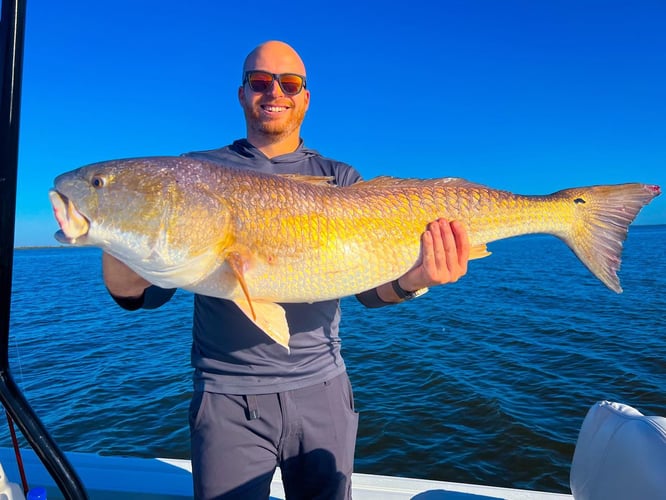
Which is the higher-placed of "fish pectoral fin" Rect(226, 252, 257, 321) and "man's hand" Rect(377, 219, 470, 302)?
"man's hand" Rect(377, 219, 470, 302)

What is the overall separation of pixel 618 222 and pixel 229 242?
2748 millimetres

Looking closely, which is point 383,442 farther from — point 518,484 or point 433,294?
point 433,294

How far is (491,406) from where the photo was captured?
9.41 meters

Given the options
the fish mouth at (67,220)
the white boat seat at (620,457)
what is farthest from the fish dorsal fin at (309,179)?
the white boat seat at (620,457)

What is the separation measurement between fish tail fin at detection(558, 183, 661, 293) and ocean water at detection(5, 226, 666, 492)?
14.2 ft

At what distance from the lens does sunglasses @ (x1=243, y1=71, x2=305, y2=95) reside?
125 inches

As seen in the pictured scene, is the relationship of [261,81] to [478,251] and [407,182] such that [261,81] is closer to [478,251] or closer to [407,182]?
[407,182]

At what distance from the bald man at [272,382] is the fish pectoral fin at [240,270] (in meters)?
0.28

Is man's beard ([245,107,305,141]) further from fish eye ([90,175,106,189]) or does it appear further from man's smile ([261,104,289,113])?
fish eye ([90,175,106,189])

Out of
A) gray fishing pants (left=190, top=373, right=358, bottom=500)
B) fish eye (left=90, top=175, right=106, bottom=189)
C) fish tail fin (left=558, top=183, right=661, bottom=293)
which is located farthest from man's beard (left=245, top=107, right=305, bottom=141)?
fish tail fin (left=558, top=183, right=661, bottom=293)

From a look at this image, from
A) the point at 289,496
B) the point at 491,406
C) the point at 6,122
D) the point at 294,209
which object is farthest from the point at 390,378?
the point at 6,122

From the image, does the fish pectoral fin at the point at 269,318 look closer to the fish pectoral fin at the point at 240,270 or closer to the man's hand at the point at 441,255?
the fish pectoral fin at the point at 240,270

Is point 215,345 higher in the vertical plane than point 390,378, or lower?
higher

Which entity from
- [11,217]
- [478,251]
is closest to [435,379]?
[478,251]
